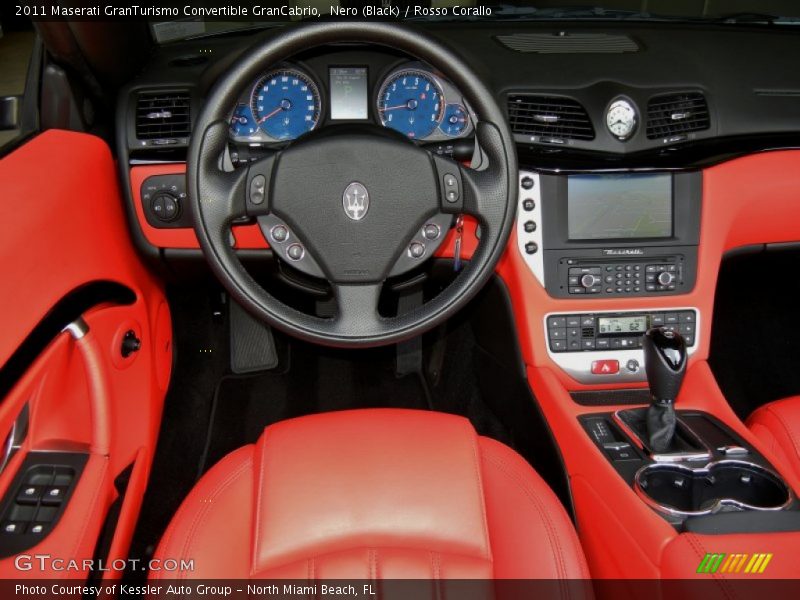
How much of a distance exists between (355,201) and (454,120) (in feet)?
1.20

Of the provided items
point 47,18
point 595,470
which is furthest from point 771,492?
point 47,18

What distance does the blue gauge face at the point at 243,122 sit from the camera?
141 centimetres

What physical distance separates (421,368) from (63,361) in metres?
1.13

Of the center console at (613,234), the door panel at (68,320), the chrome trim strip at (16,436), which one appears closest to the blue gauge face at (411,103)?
the center console at (613,234)

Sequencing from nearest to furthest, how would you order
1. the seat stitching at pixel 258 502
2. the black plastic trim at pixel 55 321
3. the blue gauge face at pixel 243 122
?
the seat stitching at pixel 258 502 < the black plastic trim at pixel 55 321 < the blue gauge face at pixel 243 122

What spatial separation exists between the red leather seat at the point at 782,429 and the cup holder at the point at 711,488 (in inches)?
4.6

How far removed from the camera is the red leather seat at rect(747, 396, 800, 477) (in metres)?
1.30

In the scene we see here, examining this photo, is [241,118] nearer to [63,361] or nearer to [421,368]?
[63,361]

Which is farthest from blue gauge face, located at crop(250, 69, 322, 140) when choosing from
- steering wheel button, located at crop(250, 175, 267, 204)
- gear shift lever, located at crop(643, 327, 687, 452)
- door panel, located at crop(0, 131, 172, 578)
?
Answer: gear shift lever, located at crop(643, 327, 687, 452)

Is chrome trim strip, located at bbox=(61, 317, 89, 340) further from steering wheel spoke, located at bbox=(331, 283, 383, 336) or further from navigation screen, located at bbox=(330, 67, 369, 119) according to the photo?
navigation screen, located at bbox=(330, 67, 369, 119)

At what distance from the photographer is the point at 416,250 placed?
126cm

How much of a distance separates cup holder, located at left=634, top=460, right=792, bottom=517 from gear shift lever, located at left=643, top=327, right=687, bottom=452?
7 centimetres

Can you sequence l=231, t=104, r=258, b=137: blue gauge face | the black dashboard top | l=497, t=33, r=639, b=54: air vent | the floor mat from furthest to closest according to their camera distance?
1. the floor mat
2. l=497, t=33, r=639, b=54: air vent
3. the black dashboard top
4. l=231, t=104, r=258, b=137: blue gauge face

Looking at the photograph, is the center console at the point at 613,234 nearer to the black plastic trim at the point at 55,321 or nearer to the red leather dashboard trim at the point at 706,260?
the red leather dashboard trim at the point at 706,260
